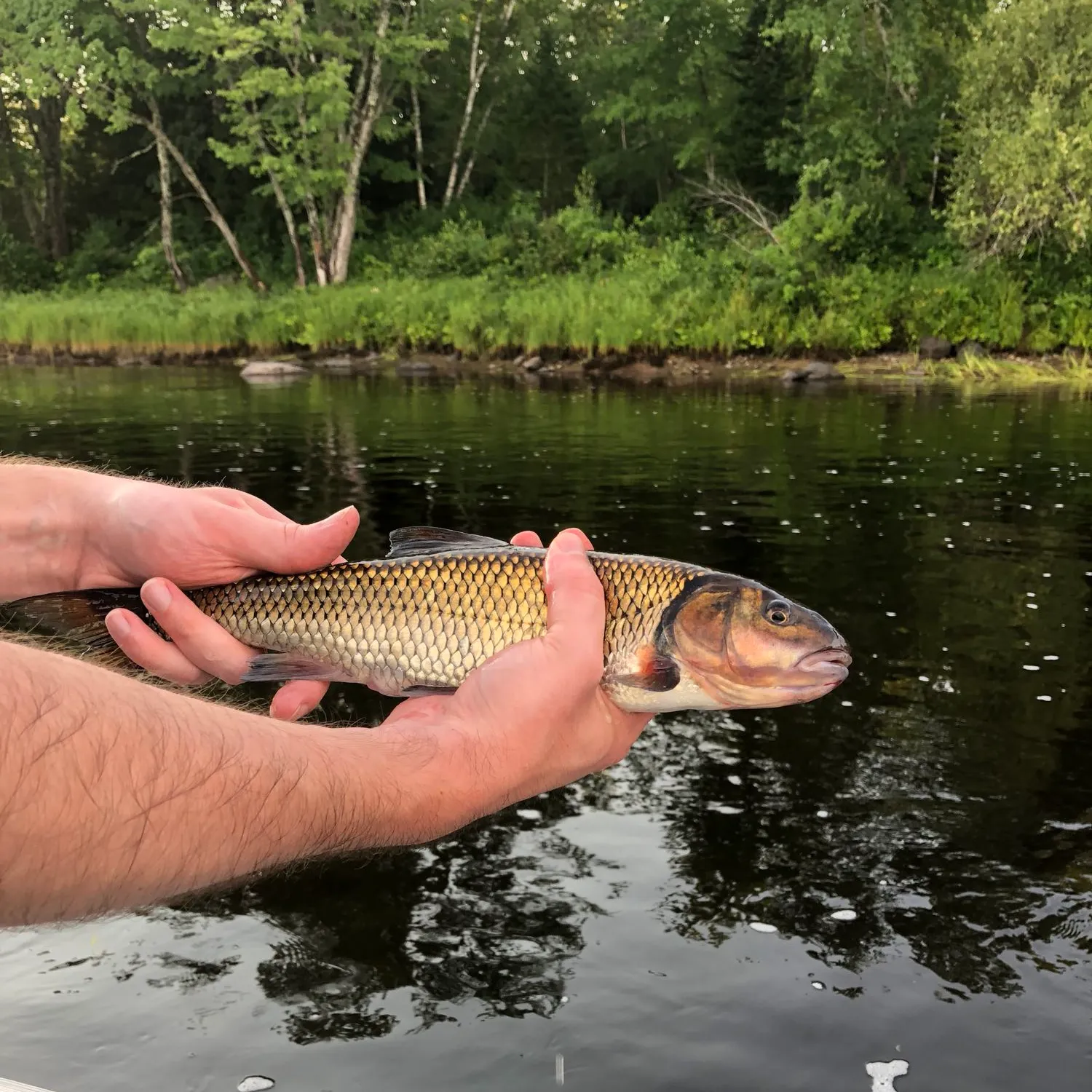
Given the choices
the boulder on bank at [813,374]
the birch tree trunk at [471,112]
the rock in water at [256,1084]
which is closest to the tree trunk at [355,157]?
the birch tree trunk at [471,112]

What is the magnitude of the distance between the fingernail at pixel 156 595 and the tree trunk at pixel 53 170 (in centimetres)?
5677

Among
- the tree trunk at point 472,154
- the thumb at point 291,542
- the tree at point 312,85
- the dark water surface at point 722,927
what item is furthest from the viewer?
the tree trunk at point 472,154

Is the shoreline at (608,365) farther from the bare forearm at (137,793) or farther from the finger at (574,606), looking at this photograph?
the bare forearm at (137,793)

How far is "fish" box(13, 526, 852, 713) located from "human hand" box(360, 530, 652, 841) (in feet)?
0.36

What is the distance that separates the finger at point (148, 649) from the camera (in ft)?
11.1

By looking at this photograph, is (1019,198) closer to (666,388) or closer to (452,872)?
(666,388)

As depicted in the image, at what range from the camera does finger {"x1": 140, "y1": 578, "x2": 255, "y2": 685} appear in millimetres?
3342

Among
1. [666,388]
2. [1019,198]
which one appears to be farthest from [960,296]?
[666,388]

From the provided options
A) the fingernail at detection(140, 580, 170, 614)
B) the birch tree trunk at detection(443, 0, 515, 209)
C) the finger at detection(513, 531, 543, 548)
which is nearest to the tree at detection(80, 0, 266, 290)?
the birch tree trunk at detection(443, 0, 515, 209)

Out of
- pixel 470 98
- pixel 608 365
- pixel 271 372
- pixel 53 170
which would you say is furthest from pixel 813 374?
pixel 53 170

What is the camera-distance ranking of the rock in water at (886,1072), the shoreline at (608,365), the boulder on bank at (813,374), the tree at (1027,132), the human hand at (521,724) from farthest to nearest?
the shoreline at (608,365)
the boulder on bank at (813,374)
the tree at (1027,132)
the rock in water at (886,1072)
the human hand at (521,724)

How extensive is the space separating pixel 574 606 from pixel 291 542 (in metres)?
1.00

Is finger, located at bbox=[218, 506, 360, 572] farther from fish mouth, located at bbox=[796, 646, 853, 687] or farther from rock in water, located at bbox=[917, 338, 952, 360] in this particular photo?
rock in water, located at bbox=[917, 338, 952, 360]

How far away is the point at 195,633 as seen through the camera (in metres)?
3.42
